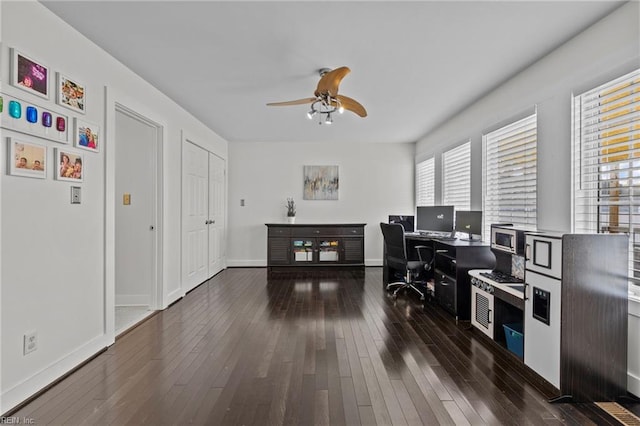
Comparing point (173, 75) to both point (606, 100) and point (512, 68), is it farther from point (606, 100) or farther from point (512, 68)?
point (606, 100)

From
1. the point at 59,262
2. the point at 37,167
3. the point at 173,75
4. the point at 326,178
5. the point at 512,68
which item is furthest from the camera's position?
the point at 326,178

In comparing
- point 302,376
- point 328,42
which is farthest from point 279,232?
point 328,42

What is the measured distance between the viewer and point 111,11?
2.14m

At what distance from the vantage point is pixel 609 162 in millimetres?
2246

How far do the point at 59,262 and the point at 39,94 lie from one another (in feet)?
3.81

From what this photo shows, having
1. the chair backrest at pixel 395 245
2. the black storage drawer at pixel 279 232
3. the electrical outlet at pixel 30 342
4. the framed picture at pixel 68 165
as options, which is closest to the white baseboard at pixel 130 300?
the electrical outlet at pixel 30 342

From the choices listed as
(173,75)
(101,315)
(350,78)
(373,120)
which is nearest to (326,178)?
(373,120)

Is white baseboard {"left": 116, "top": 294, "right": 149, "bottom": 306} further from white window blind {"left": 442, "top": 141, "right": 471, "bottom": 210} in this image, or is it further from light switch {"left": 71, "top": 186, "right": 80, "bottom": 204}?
white window blind {"left": 442, "top": 141, "right": 471, "bottom": 210}

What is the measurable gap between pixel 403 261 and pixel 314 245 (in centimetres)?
205

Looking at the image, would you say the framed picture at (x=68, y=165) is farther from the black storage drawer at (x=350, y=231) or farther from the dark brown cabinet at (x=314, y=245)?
the black storage drawer at (x=350, y=231)

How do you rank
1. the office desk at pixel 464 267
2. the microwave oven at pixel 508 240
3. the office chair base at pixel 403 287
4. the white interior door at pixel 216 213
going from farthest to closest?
the white interior door at pixel 216 213 → the office chair base at pixel 403 287 → the office desk at pixel 464 267 → the microwave oven at pixel 508 240

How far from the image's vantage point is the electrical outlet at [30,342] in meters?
1.95

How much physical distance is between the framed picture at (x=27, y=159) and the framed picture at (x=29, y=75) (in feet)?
1.15

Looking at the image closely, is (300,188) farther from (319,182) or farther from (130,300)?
(130,300)
